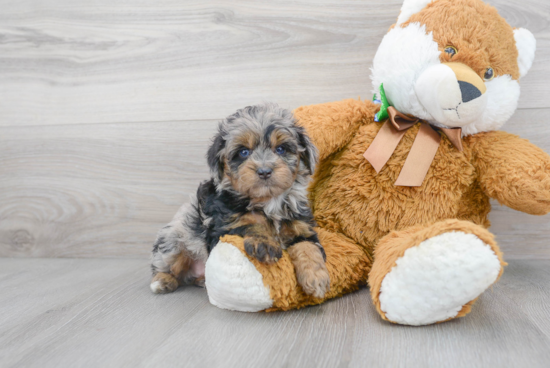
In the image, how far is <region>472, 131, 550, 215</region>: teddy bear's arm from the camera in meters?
1.52

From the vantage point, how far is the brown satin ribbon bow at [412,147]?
5.26ft

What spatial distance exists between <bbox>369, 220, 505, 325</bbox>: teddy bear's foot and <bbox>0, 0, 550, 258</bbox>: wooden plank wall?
98 centimetres

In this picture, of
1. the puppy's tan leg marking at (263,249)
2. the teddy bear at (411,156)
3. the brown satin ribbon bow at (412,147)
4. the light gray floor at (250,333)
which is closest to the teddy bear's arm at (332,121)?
the teddy bear at (411,156)

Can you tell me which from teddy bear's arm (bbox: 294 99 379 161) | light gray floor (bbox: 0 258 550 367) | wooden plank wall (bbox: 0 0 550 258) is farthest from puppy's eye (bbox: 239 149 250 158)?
wooden plank wall (bbox: 0 0 550 258)

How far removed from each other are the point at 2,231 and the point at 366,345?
224 centimetres

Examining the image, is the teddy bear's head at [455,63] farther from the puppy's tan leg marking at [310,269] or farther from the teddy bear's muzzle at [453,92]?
the puppy's tan leg marking at [310,269]

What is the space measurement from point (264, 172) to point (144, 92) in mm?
1141

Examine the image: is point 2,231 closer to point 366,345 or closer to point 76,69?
point 76,69

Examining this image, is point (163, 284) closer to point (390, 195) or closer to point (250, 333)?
point (250, 333)

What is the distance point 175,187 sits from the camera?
7.45 feet

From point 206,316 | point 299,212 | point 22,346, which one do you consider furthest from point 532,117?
point 22,346

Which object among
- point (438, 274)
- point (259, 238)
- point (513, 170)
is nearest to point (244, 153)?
point (259, 238)

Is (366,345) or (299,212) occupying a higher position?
(299,212)

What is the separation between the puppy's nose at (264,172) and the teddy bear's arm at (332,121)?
33 cm
